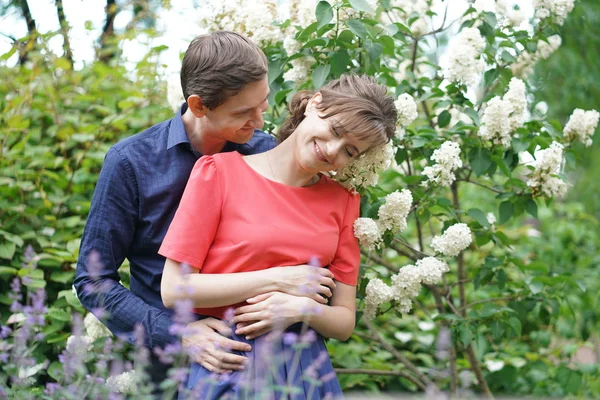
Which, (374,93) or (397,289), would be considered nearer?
(374,93)

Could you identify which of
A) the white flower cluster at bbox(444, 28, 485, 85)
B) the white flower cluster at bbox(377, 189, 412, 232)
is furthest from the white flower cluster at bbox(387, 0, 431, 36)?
the white flower cluster at bbox(377, 189, 412, 232)

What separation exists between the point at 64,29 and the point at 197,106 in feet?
6.14

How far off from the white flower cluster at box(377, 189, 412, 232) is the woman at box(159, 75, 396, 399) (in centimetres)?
24

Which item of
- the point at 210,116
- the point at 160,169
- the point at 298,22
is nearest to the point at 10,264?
the point at 160,169

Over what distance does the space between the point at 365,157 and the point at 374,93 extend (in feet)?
0.65

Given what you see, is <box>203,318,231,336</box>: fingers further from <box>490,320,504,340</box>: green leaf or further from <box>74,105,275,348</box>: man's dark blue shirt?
<box>490,320,504,340</box>: green leaf

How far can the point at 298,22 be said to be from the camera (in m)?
2.57

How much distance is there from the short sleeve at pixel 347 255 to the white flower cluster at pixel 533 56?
135 centimetres

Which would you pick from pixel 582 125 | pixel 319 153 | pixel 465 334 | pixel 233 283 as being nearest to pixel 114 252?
pixel 233 283

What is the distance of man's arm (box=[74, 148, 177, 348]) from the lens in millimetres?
2092

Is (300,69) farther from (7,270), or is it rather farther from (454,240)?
(7,270)

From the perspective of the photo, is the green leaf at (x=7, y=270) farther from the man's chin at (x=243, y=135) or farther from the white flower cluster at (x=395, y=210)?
the white flower cluster at (x=395, y=210)

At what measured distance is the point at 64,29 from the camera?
12.0 feet

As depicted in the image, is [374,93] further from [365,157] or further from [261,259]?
[261,259]
